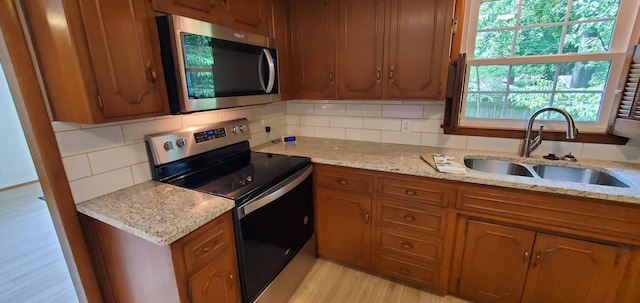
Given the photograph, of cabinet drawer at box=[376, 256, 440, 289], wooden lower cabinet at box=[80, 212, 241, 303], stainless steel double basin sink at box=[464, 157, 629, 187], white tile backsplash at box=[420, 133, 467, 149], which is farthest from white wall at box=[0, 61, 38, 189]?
stainless steel double basin sink at box=[464, 157, 629, 187]

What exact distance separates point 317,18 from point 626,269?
2162 mm

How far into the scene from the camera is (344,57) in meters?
1.85

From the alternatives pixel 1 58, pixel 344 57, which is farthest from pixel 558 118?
pixel 1 58

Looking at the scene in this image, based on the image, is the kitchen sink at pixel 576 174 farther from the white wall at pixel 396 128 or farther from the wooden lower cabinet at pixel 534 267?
the wooden lower cabinet at pixel 534 267

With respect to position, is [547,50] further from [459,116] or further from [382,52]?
[382,52]

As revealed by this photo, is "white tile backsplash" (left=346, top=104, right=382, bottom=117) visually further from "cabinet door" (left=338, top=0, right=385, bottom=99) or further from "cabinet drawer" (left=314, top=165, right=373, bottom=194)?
"cabinet drawer" (left=314, top=165, right=373, bottom=194)

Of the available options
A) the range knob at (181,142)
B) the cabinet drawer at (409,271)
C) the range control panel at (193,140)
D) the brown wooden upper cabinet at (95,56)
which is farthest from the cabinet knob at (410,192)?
the brown wooden upper cabinet at (95,56)

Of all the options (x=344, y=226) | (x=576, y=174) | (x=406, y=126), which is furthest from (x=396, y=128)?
(x=576, y=174)

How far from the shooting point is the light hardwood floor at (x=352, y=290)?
1.72 metres

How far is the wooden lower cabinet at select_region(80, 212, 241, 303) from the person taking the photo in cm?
100

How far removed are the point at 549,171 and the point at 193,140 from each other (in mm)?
2158

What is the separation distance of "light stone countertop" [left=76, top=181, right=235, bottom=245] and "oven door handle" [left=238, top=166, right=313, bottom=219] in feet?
0.30

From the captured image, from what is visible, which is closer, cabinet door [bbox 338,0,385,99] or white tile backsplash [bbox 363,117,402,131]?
cabinet door [bbox 338,0,385,99]

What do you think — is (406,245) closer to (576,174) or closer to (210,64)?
(576,174)
